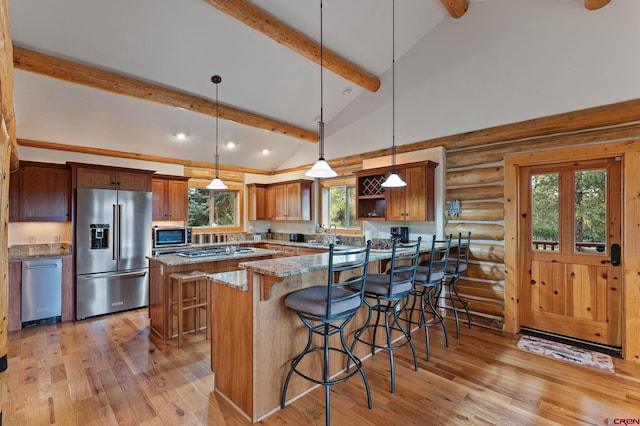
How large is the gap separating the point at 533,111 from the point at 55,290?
6420 millimetres

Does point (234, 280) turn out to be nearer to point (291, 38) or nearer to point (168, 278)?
point (168, 278)

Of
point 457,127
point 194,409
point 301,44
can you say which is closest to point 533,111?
point 457,127

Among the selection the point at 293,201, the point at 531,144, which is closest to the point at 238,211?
the point at 293,201

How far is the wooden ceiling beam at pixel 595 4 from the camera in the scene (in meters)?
3.02

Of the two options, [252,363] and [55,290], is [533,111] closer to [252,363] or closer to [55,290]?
[252,363]

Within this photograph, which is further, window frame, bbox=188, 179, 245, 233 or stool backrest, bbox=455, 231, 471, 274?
window frame, bbox=188, 179, 245, 233

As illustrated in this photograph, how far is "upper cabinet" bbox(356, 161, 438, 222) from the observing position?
169 inches

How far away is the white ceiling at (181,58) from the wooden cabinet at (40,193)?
0.49 m

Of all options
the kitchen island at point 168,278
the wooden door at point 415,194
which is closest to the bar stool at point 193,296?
the kitchen island at point 168,278

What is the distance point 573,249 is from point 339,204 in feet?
12.3

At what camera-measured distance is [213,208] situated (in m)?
6.73

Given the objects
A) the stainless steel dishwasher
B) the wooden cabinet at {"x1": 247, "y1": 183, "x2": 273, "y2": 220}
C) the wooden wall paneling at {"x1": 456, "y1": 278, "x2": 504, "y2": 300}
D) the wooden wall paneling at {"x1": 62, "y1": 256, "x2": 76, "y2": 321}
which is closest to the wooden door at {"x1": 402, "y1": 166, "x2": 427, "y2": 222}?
the wooden wall paneling at {"x1": 456, "y1": 278, "x2": 504, "y2": 300}

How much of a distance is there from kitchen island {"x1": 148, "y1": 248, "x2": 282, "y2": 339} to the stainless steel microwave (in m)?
1.41

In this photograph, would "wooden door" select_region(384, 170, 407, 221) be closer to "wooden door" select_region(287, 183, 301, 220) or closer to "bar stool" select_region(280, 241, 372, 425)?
"wooden door" select_region(287, 183, 301, 220)
